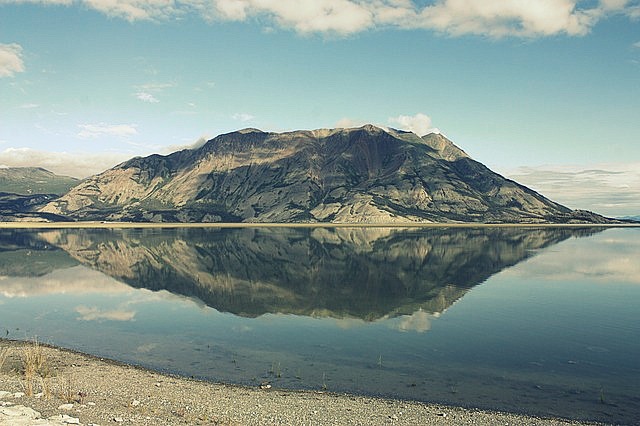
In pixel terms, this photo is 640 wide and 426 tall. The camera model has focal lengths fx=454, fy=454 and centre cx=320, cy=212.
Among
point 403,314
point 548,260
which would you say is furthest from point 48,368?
point 548,260

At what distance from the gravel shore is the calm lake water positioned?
153 inches

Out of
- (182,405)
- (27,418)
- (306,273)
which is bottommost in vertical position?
(306,273)

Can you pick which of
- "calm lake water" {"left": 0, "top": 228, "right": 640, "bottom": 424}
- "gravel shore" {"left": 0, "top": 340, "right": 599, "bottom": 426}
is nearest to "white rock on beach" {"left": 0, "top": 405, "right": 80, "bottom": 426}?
"gravel shore" {"left": 0, "top": 340, "right": 599, "bottom": 426}

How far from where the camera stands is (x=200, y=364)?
4900cm

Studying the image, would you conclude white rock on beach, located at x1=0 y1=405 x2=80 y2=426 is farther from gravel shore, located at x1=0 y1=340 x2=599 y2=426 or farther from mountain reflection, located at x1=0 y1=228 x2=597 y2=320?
mountain reflection, located at x1=0 y1=228 x2=597 y2=320

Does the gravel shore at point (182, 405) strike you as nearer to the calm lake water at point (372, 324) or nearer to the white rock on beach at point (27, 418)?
the white rock on beach at point (27, 418)

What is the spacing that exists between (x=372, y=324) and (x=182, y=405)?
38.6 metres

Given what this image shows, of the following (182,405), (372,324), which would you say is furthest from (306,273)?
(182,405)

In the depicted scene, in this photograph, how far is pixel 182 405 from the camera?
3362 cm

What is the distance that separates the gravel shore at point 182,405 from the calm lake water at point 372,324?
3897mm

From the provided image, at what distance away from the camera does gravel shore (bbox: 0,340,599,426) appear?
29.9 metres

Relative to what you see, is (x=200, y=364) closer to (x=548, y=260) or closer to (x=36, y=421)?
(x=36, y=421)

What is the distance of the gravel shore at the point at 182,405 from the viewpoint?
98.0 feet

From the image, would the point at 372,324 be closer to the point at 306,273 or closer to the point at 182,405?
the point at 182,405
